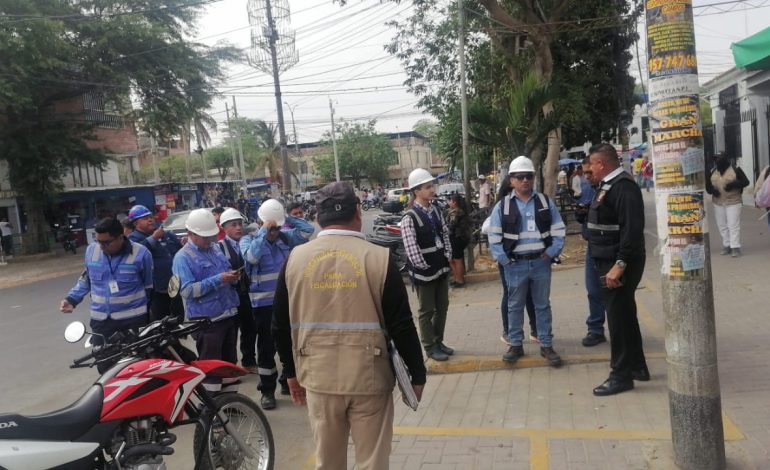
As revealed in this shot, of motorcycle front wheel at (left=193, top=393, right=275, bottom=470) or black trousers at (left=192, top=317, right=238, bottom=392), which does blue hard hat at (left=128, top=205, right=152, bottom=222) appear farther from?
motorcycle front wheel at (left=193, top=393, right=275, bottom=470)

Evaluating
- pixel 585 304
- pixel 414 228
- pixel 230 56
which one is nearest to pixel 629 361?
pixel 414 228

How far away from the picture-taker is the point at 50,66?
20703 millimetres

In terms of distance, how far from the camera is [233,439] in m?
3.76

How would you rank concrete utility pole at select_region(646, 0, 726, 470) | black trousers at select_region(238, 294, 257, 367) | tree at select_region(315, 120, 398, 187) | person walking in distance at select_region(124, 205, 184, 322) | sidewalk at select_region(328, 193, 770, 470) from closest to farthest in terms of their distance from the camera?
concrete utility pole at select_region(646, 0, 726, 470) < sidewalk at select_region(328, 193, 770, 470) < black trousers at select_region(238, 294, 257, 367) < person walking in distance at select_region(124, 205, 184, 322) < tree at select_region(315, 120, 398, 187)

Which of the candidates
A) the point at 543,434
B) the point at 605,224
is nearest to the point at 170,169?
the point at 605,224

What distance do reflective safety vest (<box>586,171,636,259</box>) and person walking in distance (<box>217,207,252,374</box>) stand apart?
288cm

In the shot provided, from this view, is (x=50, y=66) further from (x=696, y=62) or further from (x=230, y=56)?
(x=696, y=62)

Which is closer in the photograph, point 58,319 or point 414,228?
point 414,228

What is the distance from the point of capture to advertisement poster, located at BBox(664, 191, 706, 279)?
10.3ft

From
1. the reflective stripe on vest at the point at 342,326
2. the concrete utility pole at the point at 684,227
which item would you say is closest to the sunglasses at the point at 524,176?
the concrete utility pole at the point at 684,227

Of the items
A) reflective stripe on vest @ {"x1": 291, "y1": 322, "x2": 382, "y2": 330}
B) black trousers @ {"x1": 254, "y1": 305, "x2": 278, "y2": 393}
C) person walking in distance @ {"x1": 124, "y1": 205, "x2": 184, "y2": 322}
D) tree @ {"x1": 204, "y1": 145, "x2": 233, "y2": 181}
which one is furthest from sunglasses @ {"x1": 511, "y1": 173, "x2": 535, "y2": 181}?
tree @ {"x1": 204, "y1": 145, "x2": 233, "y2": 181}

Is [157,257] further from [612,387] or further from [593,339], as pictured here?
[612,387]

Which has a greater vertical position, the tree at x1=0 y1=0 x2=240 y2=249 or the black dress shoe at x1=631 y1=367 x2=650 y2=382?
the tree at x1=0 y1=0 x2=240 y2=249

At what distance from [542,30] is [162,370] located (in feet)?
35.1
